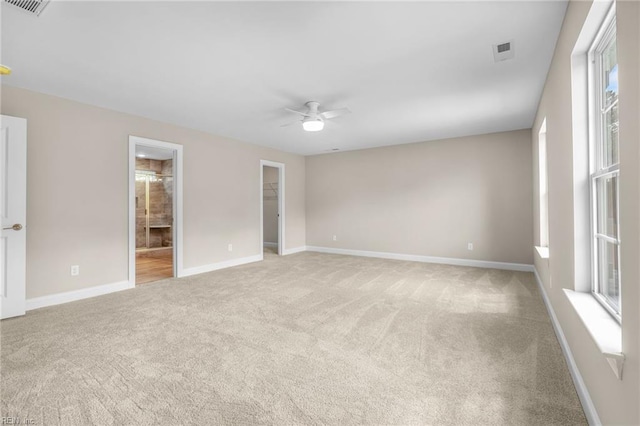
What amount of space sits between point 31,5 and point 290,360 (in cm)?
296

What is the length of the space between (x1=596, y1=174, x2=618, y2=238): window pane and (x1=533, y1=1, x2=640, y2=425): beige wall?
153 mm

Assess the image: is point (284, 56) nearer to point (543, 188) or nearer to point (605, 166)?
point (605, 166)

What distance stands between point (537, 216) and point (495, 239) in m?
1.05

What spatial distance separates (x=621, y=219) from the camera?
1.24m

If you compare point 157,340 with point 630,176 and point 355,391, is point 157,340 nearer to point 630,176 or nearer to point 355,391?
point 355,391

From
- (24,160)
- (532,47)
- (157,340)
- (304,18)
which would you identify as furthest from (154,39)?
(532,47)

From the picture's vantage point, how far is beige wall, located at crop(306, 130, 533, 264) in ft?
17.2

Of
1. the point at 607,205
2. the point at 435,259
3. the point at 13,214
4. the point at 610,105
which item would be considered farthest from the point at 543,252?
the point at 13,214

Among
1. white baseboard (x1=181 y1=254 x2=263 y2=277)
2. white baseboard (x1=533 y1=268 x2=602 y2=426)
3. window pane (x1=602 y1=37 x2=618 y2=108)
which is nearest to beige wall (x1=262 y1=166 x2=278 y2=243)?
white baseboard (x1=181 y1=254 x2=263 y2=277)

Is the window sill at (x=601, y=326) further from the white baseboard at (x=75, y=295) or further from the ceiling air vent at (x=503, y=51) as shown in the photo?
the white baseboard at (x=75, y=295)

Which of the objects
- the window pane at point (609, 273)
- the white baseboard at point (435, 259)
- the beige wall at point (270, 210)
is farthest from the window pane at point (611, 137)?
the beige wall at point (270, 210)

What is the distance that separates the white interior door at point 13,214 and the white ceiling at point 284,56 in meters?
0.59

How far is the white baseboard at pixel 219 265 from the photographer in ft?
16.3

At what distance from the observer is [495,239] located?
17.8 feet
